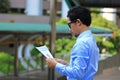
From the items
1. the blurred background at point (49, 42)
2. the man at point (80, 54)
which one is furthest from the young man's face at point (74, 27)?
the blurred background at point (49, 42)

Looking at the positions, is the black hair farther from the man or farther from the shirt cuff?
the shirt cuff

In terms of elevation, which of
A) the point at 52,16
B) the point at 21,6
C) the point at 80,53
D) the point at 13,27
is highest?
the point at 80,53

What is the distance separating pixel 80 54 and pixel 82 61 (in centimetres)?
6

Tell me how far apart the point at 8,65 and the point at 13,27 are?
6317 mm

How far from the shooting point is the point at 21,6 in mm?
59656

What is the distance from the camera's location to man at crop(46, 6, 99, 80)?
12.1 ft

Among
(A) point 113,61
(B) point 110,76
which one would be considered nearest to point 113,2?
(B) point 110,76

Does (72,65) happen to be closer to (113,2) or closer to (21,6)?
(113,2)

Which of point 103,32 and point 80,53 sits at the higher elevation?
point 80,53

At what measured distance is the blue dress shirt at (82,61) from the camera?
12.0 ft

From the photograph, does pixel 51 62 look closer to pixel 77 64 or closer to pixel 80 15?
pixel 77 64

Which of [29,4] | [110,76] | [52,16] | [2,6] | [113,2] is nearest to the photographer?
[113,2]

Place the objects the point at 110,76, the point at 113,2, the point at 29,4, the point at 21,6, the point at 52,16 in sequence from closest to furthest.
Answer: the point at 113,2 → the point at 52,16 → the point at 110,76 → the point at 29,4 → the point at 21,6

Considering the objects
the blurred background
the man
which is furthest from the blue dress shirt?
the blurred background
